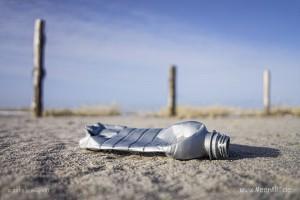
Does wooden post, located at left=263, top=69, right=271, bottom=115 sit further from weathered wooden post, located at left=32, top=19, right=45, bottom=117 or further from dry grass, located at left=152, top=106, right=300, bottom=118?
weathered wooden post, located at left=32, top=19, right=45, bottom=117

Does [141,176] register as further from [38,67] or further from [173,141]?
[38,67]

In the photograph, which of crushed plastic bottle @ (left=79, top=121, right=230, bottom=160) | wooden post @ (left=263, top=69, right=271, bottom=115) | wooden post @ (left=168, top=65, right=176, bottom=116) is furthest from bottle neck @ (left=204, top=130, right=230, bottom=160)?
wooden post @ (left=263, top=69, right=271, bottom=115)

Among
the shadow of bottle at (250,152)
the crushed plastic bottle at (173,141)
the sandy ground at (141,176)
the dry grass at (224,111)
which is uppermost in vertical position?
the crushed plastic bottle at (173,141)

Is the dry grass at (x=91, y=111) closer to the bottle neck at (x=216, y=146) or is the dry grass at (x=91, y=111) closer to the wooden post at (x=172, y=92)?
the wooden post at (x=172, y=92)

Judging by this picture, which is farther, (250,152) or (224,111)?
(224,111)

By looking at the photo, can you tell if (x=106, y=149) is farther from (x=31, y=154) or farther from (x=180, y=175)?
(x=180, y=175)

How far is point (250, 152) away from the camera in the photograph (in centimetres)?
306

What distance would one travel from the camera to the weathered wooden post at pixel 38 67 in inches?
346

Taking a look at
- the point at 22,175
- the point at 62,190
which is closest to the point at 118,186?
the point at 62,190

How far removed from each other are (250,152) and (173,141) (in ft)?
2.46

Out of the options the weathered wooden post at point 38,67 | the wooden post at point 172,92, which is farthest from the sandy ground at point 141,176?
the wooden post at point 172,92

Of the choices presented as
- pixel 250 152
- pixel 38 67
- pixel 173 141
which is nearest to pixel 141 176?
pixel 173 141

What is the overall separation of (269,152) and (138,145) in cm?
110

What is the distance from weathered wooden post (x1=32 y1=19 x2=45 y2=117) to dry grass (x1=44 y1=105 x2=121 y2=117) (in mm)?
1447
